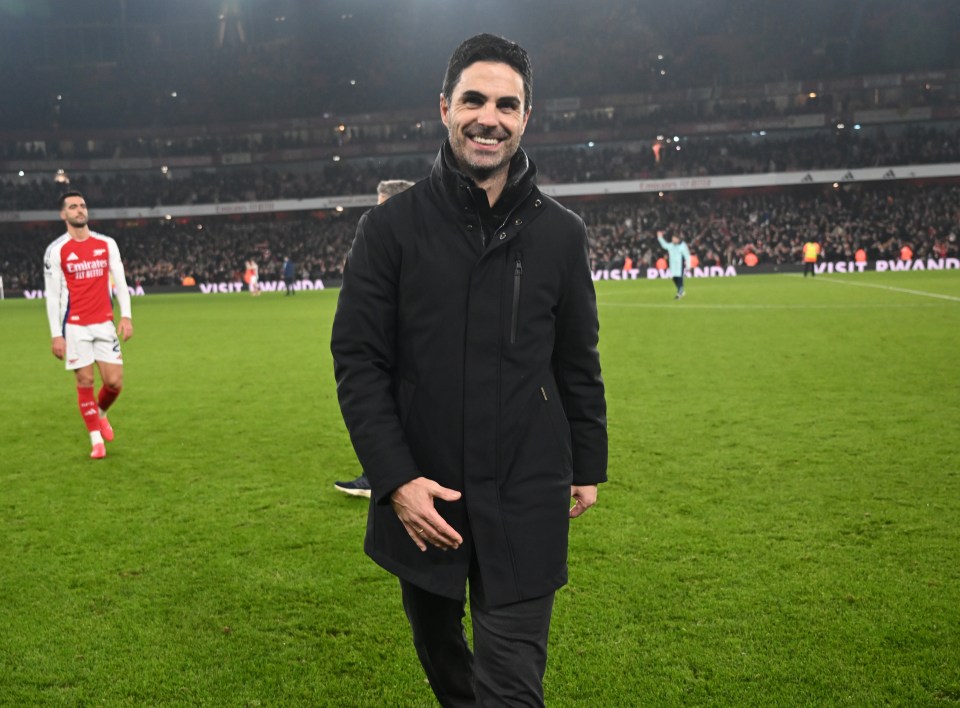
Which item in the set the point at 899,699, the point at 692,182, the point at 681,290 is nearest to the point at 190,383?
the point at 899,699

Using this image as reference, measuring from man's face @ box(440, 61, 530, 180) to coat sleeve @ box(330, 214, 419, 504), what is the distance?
31cm

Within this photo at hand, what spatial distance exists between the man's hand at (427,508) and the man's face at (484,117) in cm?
79

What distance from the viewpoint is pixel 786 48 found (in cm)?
5584

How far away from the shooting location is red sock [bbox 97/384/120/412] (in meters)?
7.47

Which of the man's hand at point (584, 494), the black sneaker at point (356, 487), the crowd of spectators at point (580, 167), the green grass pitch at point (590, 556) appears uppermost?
the crowd of spectators at point (580, 167)

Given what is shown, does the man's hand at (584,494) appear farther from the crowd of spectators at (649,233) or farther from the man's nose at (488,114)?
the crowd of spectators at (649,233)

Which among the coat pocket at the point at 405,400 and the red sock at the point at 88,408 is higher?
the coat pocket at the point at 405,400

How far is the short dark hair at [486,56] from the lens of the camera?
2.15m

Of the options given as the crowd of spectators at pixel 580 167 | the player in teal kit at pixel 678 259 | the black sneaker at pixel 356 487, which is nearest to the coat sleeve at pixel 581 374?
the black sneaker at pixel 356 487

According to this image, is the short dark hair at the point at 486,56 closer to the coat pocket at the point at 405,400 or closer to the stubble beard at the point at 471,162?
the stubble beard at the point at 471,162

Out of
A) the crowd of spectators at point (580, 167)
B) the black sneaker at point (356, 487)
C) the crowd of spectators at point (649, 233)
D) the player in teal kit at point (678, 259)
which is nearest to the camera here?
the black sneaker at point (356, 487)

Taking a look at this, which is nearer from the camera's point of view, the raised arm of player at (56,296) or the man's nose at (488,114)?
the man's nose at (488,114)

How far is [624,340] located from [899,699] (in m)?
12.0

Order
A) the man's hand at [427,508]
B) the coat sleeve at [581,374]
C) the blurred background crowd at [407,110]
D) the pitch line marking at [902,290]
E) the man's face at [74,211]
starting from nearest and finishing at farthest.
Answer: the man's hand at [427,508], the coat sleeve at [581,374], the man's face at [74,211], the pitch line marking at [902,290], the blurred background crowd at [407,110]
